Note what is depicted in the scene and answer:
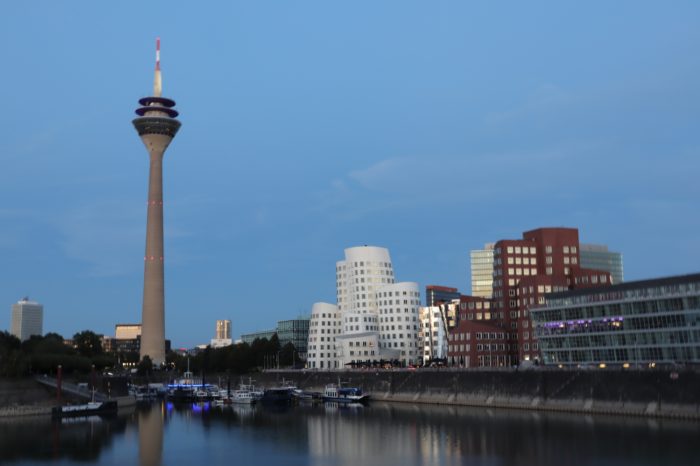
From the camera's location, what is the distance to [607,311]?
128 meters

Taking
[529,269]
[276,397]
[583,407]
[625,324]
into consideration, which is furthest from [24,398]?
[529,269]

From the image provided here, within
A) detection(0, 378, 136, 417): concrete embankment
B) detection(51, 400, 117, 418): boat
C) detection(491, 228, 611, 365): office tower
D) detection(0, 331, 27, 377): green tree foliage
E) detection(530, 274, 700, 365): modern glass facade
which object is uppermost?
detection(491, 228, 611, 365): office tower

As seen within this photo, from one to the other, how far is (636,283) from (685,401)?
99.6 ft

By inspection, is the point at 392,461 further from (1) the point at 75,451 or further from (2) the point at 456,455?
(1) the point at 75,451

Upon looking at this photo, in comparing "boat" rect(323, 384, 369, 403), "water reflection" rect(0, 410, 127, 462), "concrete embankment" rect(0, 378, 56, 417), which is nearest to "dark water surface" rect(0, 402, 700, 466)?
"water reflection" rect(0, 410, 127, 462)

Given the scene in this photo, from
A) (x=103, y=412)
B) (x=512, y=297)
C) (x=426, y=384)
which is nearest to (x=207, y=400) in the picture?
(x=103, y=412)

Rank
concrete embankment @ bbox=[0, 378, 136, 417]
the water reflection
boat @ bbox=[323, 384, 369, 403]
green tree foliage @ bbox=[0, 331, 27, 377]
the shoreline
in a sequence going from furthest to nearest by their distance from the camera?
boat @ bbox=[323, 384, 369, 403] → green tree foliage @ bbox=[0, 331, 27, 377] → concrete embankment @ bbox=[0, 378, 136, 417] → the shoreline → the water reflection

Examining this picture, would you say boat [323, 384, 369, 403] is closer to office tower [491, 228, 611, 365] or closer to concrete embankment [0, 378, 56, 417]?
office tower [491, 228, 611, 365]

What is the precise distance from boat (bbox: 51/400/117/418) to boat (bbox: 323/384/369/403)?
4634 centimetres

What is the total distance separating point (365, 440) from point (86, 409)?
212ft

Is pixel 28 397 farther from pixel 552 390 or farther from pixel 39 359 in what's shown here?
pixel 552 390

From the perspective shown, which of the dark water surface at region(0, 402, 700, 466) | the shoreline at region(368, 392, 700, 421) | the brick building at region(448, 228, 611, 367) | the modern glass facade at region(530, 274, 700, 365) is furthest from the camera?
the brick building at region(448, 228, 611, 367)

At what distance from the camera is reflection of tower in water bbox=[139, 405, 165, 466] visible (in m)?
79.7

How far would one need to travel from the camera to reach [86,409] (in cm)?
13350
